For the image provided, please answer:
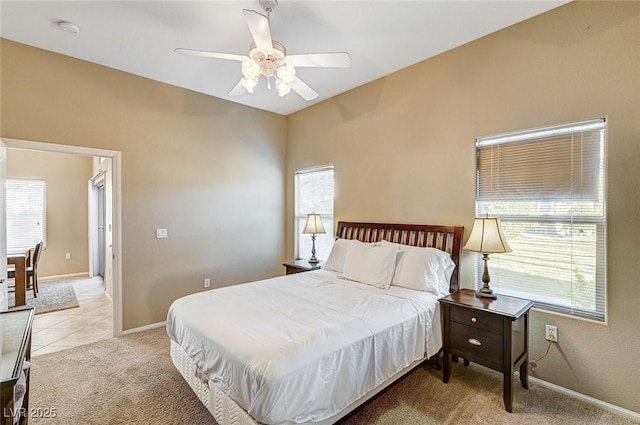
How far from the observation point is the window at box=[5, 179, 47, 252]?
601 cm

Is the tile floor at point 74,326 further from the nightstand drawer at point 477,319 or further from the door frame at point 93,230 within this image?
the nightstand drawer at point 477,319

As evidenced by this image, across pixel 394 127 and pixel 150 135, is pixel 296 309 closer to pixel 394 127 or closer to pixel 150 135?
pixel 394 127

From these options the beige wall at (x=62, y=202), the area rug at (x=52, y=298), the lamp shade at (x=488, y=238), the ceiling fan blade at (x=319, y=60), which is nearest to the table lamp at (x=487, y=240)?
the lamp shade at (x=488, y=238)

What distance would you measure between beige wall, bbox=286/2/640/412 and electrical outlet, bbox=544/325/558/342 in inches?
1.4

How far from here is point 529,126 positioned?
8.39 feet

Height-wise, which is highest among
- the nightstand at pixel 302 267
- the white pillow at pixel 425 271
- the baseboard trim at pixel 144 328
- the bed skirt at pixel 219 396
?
the white pillow at pixel 425 271

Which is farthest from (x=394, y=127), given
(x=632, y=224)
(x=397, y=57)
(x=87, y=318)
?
(x=87, y=318)

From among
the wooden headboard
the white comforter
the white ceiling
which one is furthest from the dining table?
the wooden headboard

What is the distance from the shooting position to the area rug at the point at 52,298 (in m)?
4.47

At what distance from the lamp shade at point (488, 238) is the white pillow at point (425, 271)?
0.36m

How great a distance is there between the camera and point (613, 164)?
2174 mm

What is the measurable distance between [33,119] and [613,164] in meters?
5.12

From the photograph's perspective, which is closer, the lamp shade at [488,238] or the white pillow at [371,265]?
the lamp shade at [488,238]

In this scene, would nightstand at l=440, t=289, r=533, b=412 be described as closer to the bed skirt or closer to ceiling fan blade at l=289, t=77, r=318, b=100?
the bed skirt
